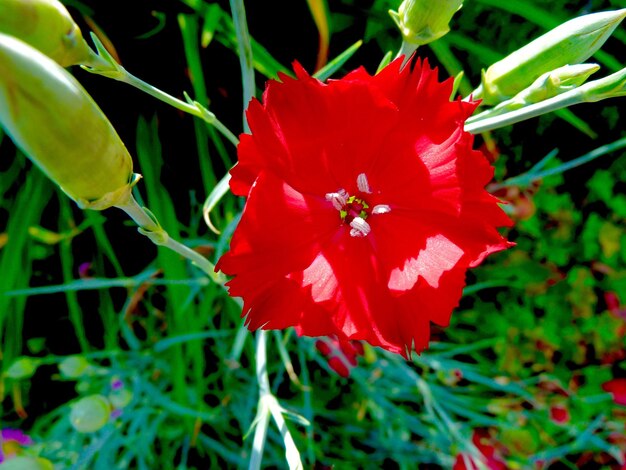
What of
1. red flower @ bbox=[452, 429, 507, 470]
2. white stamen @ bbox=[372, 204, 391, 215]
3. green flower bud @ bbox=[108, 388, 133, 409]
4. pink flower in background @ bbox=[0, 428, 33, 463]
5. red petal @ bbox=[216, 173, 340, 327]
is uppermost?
white stamen @ bbox=[372, 204, 391, 215]

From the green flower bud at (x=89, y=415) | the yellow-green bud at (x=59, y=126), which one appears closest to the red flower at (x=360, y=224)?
the yellow-green bud at (x=59, y=126)

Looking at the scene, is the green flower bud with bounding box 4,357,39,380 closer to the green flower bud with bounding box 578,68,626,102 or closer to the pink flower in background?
the pink flower in background

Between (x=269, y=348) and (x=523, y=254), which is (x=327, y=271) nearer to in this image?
(x=269, y=348)

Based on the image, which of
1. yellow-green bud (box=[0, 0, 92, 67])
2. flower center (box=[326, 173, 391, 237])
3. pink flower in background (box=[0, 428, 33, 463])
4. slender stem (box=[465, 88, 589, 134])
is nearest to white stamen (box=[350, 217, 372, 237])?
flower center (box=[326, 173, 391, 237])

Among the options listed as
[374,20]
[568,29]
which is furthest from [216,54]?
[568,29]

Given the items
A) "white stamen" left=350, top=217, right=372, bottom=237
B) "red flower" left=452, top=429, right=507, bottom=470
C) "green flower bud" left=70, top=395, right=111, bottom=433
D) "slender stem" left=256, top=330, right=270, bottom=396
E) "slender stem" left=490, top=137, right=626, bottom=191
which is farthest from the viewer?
"red flower" left=452, top=429, right=507, bottom=470

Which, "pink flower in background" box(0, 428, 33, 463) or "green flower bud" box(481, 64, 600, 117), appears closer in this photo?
"green flower bud" box(481, 64, 600, 117)

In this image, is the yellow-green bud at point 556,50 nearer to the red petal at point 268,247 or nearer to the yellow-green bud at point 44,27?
the red petal at point 268,247

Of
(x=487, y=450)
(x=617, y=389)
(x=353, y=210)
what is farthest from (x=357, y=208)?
(x=617, y=389)

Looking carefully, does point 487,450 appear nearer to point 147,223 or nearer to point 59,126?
point 147,223
